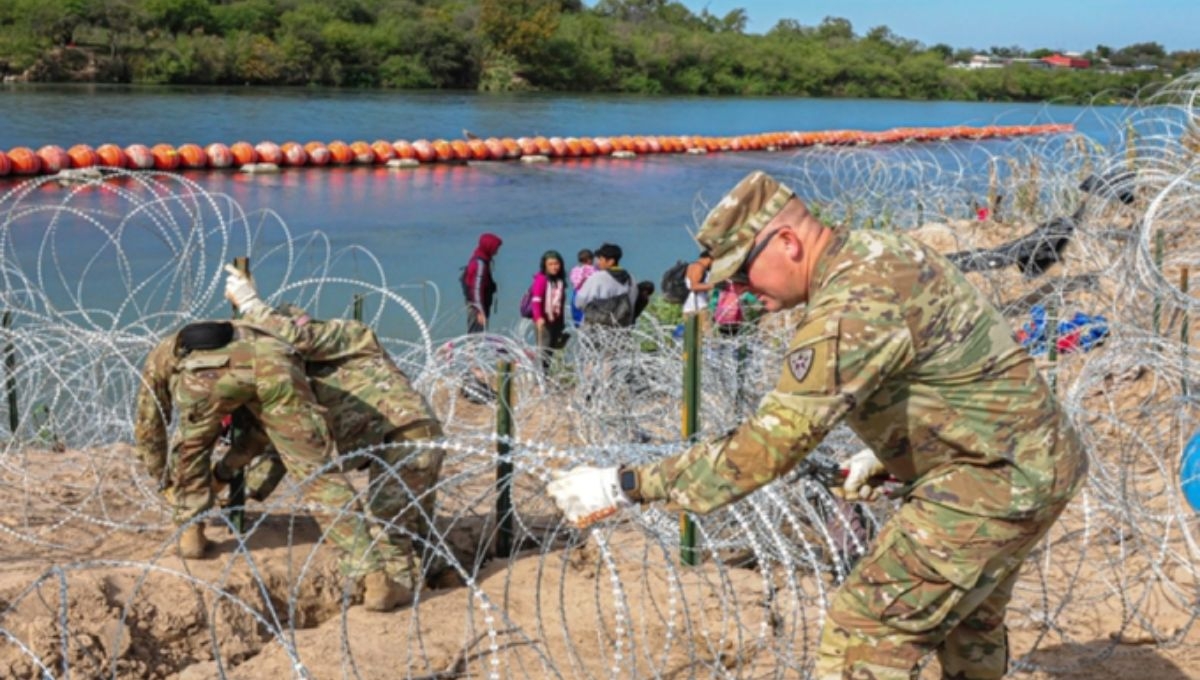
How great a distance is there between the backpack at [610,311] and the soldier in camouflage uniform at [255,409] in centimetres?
500

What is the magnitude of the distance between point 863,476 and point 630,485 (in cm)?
84

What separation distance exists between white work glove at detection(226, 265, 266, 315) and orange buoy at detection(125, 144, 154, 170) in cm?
1990

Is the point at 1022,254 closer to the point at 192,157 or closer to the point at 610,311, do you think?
the point at 610,311

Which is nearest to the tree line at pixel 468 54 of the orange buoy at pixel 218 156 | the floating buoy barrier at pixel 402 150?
the floating buoy barrier at pixel 402 150

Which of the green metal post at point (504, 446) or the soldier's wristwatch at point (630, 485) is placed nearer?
the soldier's wristwatch at point (630, 485)

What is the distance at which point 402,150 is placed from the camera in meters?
30.0

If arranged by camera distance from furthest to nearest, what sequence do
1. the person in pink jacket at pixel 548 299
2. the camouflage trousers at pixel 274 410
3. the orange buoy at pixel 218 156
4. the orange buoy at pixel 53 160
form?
the orange buoy at pixel 218 156, the orange buoy at pixel 53 160, the person in pink jacket at pixel 548 299, the camouflage trousers at pixel 274 410

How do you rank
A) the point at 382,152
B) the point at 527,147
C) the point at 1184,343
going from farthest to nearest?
1. the point at 527,147
2. the point at 382,152
3. the point at 1184,343

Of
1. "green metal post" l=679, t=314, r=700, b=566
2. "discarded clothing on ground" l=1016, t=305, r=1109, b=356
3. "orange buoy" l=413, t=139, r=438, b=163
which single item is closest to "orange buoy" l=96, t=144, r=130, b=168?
"orange buoy" l=413, t=139, r=438, b=163

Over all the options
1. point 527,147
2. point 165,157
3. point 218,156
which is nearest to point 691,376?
→ point 165,157

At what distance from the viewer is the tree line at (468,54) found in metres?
47.1

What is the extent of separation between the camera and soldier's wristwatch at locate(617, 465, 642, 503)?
3.31 metres

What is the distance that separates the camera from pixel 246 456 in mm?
5844

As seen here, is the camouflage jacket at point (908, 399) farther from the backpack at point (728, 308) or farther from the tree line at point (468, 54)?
the tree line at point (468, 54)
